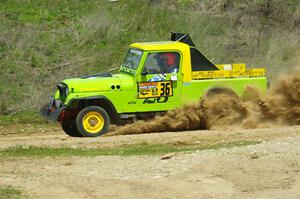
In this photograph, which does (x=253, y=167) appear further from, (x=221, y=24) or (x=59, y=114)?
(x=221, y=24)

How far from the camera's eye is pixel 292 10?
28.5m

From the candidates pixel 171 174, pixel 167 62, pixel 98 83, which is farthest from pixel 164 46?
pixel 171 174

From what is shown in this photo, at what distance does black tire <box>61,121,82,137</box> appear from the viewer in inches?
622

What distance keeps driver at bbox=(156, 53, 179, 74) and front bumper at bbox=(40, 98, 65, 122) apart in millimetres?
2346

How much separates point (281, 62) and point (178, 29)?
444cm

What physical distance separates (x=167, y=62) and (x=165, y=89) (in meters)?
0.61

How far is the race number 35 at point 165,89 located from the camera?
1600cm

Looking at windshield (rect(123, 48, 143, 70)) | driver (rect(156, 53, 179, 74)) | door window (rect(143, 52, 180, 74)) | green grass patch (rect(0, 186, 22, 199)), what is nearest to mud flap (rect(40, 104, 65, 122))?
windshield (rect(123, 48, 143, 70))

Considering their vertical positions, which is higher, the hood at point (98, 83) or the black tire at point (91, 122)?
the hood at point (98, 83)

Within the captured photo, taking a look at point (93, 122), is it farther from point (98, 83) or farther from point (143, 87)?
point (143, 87)

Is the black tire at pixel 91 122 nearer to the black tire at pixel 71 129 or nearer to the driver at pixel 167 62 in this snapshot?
the black tire at pixel 71 129

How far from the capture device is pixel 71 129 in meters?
16.0

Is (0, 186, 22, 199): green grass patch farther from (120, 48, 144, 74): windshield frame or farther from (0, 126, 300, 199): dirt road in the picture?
(120, 48, 144, 74): windshield frame


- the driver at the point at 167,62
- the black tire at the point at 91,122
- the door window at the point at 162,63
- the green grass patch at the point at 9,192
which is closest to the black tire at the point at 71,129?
the black tire at the point at 91,122
